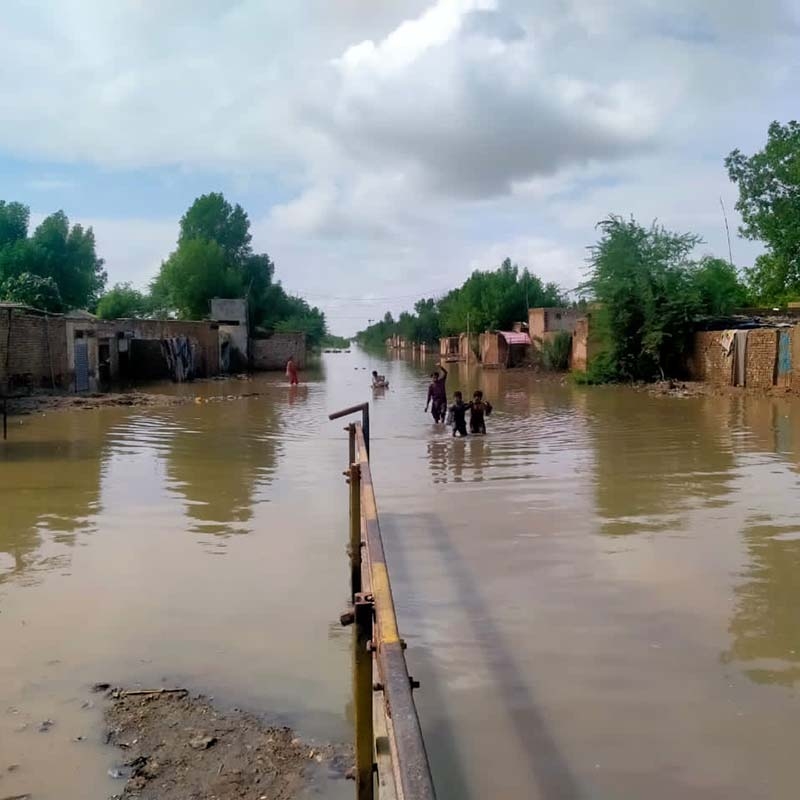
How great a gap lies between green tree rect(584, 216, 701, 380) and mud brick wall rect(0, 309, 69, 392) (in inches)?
782

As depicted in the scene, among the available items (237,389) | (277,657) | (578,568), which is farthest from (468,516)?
(237,389)

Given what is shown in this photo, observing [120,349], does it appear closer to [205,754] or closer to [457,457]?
[457,457]

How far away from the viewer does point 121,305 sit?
5925cm

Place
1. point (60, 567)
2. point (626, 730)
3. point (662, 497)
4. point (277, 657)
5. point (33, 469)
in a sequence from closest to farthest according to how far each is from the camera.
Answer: point (626, 730)
point (277, 657)
point (60, 567)
point (662, 497)
point (33, 469)

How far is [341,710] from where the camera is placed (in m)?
4.88

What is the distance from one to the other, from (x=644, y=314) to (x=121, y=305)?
39.5 m

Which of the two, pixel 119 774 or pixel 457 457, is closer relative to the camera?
pixel 119 774

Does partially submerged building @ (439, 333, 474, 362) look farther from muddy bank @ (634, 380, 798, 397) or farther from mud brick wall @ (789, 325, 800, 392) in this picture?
mud brick wall @ (789, 325, 800, 392)

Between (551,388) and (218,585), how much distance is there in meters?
26.6

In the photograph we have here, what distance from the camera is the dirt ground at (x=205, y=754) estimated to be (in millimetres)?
4023

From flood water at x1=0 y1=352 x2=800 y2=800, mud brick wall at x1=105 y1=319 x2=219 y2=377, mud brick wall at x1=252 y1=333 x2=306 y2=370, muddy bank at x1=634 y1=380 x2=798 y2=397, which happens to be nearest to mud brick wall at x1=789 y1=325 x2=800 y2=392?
muddy bank at x1=634 y1=380 x2=798 y2=397

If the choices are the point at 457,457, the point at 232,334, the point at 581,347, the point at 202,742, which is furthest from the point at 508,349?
the point at 202,742

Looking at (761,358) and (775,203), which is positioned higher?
(775,203)

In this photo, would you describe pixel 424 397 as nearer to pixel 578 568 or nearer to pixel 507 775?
pixel 578 568
